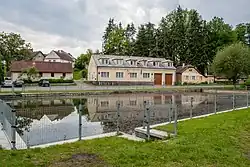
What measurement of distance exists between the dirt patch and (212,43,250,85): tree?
1646 inches

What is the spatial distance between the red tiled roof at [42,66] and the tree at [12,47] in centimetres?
1130

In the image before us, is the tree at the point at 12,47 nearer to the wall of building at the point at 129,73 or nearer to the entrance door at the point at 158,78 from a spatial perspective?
the wall of building at the point at 129,73

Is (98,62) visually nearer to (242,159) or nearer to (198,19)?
(198,19)

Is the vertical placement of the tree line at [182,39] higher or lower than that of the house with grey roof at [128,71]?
higher

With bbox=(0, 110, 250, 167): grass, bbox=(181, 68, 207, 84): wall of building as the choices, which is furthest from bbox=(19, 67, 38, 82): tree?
bbox=(0, 110, 250, 167): grass

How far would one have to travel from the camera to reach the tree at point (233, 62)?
1718 inches

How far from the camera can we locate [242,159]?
239 inches

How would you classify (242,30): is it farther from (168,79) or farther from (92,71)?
(92,71)

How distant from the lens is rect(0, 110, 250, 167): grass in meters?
5.48

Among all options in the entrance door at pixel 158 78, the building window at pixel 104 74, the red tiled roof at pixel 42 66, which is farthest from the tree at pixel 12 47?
the entrance door at pixel 158 78

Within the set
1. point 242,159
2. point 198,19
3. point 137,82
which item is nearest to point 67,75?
point 137,82

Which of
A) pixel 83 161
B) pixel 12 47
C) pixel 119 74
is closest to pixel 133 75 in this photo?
pixel 119 74

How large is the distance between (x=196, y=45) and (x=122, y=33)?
2216 cm

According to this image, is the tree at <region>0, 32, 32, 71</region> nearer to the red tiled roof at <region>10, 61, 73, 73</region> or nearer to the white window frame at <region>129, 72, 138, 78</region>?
the red tiled roof at <region>10, 61, 73, 73</region>
